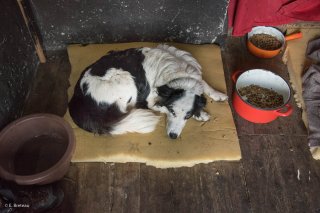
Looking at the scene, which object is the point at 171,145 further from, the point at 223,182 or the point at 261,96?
the point at 261,96

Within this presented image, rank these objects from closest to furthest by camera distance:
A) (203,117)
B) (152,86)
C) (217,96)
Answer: (152,86) → (203,117) → (217,96)

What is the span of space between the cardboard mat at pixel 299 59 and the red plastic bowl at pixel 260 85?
26 cm

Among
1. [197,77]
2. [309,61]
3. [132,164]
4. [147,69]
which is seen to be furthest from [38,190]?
[309,61]

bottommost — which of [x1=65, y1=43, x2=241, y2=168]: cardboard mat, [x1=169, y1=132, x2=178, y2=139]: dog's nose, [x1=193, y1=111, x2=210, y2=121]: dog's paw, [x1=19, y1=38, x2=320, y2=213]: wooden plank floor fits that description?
[x1=19, y1=38, x2=320, y2=213]: wooden plank floor

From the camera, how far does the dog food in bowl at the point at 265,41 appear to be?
2752mm

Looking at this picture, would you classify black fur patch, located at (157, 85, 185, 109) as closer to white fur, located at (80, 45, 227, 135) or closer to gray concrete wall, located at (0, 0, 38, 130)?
white fur, located at (80, 45, 227, 135)

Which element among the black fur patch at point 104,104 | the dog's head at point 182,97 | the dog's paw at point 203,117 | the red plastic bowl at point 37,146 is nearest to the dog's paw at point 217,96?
the dog's paw at point 203,117

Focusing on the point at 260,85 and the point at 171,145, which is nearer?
the point at 171,145

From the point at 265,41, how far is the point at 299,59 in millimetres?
328

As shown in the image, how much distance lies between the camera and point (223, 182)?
2.10 m

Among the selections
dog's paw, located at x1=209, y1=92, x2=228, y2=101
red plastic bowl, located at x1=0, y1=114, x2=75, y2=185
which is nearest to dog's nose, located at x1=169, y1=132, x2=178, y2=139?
dog's paw, located at x1=209, y1=92, x2=228, y2=101

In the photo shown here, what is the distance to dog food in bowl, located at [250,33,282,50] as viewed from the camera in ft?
9.03

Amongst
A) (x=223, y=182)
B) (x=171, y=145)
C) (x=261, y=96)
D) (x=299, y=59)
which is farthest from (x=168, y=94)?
(x=299, y=59)

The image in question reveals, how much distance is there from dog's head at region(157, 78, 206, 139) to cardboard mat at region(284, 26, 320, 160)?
3.20 feet
